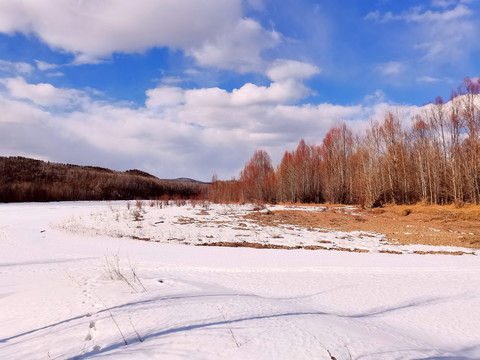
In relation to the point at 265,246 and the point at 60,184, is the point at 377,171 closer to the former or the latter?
the point at 265,246

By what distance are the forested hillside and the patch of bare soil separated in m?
16.4

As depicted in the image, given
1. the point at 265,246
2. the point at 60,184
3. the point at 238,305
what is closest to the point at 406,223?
the point at 265,246

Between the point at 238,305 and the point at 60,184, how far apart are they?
45.8 metres

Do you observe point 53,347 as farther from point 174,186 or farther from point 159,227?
point 174,186

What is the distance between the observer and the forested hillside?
36.2m

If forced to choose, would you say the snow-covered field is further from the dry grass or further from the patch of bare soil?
the patch of bare soil

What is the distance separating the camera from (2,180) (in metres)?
38.4

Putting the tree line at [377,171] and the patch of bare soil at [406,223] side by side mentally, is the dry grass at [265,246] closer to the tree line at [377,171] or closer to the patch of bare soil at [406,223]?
the patch of bare soil at [406,223]

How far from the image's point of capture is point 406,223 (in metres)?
17.3

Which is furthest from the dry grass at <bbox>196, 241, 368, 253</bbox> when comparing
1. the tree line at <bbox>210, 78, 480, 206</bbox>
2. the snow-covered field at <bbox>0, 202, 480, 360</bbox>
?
the tree line at <bbox>210, 78, 480, 206</bbox>

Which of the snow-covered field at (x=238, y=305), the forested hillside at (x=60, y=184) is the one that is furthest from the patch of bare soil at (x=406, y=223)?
the forested hillside at (x=60, y=184)

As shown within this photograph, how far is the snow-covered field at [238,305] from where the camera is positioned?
255 cm

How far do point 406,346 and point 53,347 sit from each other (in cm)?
321

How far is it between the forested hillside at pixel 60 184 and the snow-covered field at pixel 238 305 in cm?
2505
